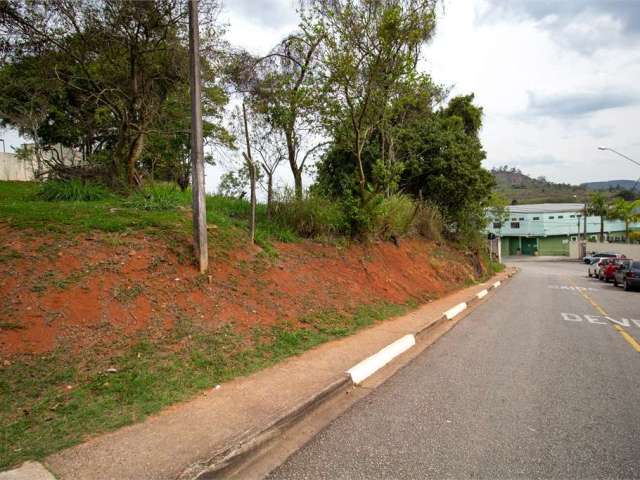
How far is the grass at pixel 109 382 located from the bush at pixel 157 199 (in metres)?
3.77

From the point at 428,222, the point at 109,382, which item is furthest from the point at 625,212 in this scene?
the point at 109,382

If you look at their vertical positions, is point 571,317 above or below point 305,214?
below

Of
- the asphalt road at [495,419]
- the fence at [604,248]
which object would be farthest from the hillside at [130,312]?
the fence at [604,248]

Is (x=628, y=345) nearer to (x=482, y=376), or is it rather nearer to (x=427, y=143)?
(x=482, y=376)

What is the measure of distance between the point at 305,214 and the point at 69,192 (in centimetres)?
567

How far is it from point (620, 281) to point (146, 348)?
2589cm

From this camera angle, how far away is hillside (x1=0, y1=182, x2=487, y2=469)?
4199 millimetres

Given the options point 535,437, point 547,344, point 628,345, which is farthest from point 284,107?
point 535,437

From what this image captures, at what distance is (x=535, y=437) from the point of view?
4.01 meters

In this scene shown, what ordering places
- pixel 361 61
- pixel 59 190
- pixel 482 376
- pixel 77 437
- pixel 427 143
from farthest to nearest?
pixel 427 143
pixel 361 61
pixel 59 190
pixel 482 376
pixel 77 437

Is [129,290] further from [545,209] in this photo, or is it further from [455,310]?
[545,209]

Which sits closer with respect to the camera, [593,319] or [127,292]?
[127,292]

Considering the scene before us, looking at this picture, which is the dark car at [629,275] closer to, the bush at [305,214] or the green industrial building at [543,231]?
the bush at [305,214]

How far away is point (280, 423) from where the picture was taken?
4.13 metres
